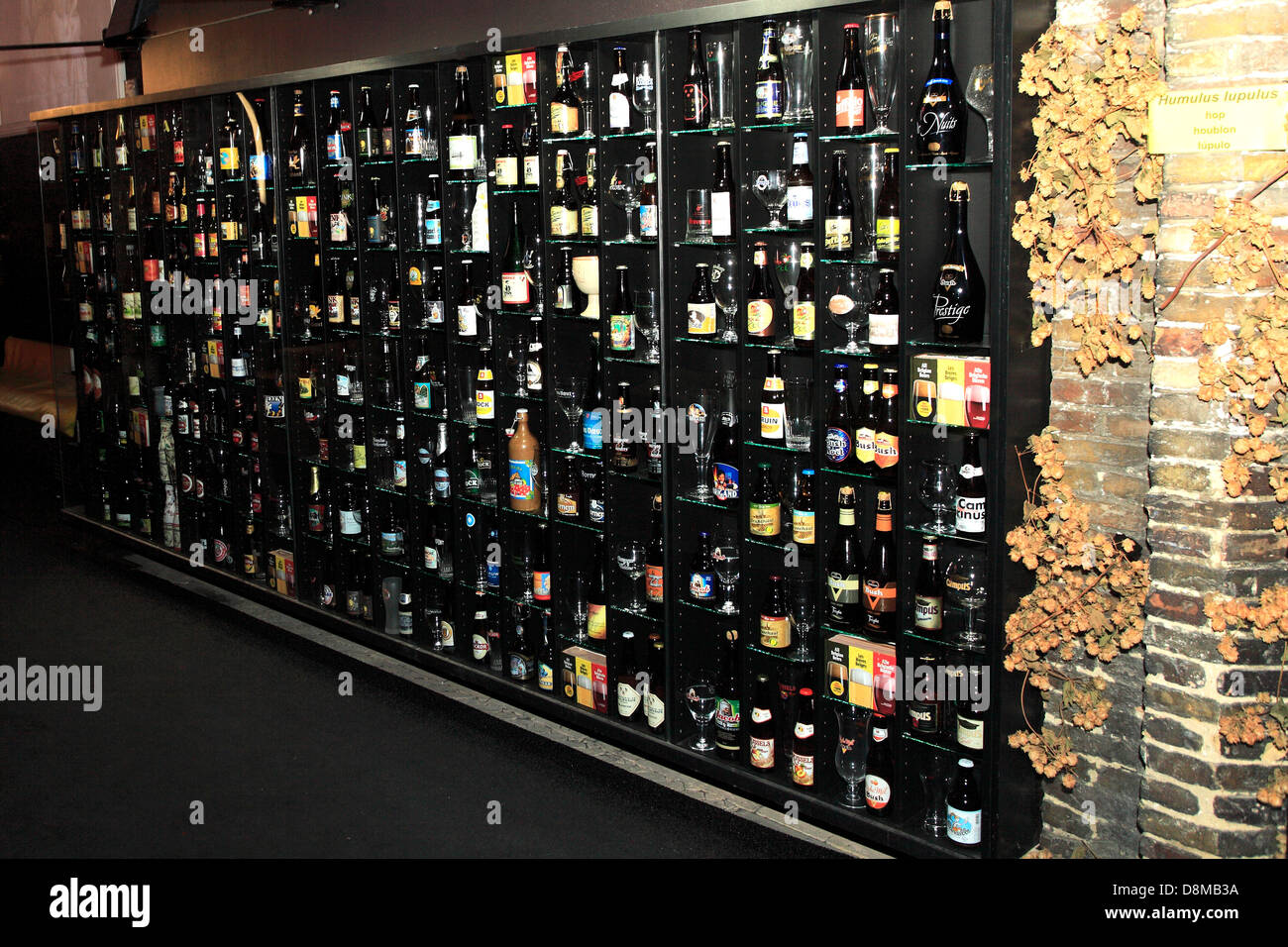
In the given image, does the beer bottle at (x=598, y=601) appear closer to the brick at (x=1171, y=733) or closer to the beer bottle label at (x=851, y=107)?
the beer bottle label at (x=851, y=107)

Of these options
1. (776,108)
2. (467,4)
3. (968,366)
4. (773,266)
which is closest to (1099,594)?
(968,366)

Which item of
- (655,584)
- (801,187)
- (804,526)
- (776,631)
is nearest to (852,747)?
(776,631)

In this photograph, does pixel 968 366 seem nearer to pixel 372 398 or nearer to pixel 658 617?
pixel 658 617

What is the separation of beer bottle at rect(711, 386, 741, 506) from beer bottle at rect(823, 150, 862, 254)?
683 millimetres

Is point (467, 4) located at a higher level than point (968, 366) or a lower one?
higher

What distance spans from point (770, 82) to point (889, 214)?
56 centimetres

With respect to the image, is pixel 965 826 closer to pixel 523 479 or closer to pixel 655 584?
→ pixel 655 584

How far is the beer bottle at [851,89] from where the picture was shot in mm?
3150

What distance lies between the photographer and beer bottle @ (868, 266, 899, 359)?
3139mm

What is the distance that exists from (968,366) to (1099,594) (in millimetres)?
674

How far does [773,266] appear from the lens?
3.50 m

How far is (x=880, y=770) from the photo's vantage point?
3316mm

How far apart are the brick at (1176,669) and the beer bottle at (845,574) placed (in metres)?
0.81
